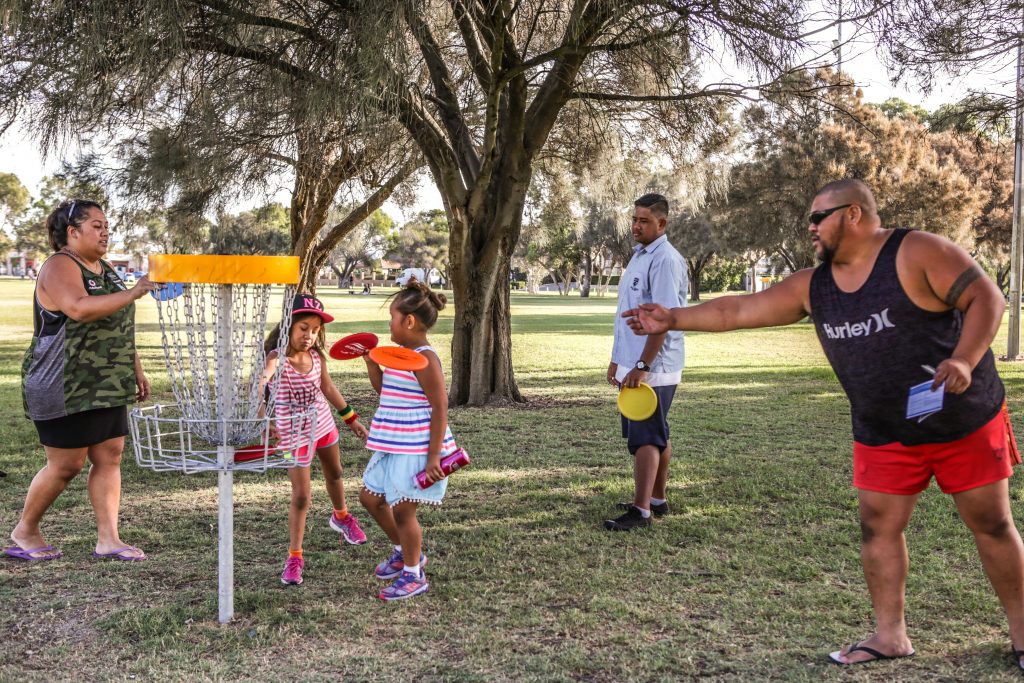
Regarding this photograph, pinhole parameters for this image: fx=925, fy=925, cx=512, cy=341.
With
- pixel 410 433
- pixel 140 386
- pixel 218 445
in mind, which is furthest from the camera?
pixel 140 386

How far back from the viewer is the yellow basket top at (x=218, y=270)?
3.46 metres

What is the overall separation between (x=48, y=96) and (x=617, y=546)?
5754 mm

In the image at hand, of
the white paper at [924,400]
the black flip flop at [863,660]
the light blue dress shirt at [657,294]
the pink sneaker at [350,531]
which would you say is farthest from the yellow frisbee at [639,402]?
the white paper at [924,400]

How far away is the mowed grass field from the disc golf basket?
20.7 inches

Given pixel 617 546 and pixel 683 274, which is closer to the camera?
Answer: pixel 617 546

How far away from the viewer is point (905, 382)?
3262 mm

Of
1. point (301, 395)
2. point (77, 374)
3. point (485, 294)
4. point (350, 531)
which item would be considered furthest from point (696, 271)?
point (77, 374)

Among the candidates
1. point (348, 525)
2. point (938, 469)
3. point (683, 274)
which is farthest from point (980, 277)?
point (348, 525)

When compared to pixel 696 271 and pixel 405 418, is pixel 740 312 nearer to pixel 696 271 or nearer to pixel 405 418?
pixel 405 418

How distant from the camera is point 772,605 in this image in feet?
13.4

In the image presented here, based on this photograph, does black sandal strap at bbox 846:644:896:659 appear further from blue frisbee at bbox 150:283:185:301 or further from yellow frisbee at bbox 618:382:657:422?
blue frisbee at bbox 150:283:185:301

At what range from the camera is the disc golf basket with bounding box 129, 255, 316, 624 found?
11.4 ft

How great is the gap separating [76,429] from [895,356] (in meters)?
3.82

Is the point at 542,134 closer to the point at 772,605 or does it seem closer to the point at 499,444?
the point at 499,444
